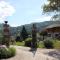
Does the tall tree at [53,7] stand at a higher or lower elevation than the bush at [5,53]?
higher

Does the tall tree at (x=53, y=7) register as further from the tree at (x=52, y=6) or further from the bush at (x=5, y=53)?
the bush at (x=5, y=53)

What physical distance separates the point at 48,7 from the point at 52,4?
32.3 inches

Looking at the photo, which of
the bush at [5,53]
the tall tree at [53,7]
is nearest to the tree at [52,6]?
the tall tree at [53,7]

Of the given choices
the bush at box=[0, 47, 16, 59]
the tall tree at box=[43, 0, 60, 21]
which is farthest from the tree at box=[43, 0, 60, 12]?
the bush at box=[0, 47, 16, 59]

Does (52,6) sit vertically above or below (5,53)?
above

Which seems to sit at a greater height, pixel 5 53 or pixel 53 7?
pixel 53 7

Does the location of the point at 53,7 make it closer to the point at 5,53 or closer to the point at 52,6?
the point at 52,6

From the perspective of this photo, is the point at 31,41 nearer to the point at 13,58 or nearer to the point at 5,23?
the point at 5,23

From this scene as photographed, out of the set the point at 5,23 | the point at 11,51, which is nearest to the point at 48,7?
the point at 5,23

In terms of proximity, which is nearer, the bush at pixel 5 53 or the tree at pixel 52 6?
the bush at pixel 5 53

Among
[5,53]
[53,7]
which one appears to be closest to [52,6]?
[53,7]

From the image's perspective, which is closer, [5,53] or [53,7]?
[5,53]

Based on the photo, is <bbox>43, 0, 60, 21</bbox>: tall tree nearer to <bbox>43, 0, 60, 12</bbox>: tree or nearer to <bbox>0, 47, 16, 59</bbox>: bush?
<bbox>43, 0, 60, 12</bbox>: tree

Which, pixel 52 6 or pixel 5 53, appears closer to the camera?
pixel 5 53
